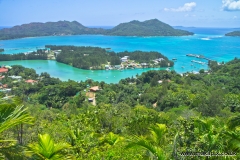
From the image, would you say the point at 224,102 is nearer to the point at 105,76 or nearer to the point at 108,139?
the point at 108,139

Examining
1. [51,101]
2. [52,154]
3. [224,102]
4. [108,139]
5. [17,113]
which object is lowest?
[51,101]

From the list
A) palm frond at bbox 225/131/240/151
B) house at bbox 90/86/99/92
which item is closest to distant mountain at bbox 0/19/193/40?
house at bbox 90/86/99/92

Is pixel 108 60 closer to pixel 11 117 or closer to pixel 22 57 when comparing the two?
pixel 22 57

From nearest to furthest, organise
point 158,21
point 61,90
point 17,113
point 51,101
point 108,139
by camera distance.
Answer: point 17,113 < point 108,139 < point 51,101 < point 61,90 < point 158,21

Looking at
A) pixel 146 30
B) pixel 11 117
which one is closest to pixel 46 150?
pixel 11 117

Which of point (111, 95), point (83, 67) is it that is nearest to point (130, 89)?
point (111, 95)

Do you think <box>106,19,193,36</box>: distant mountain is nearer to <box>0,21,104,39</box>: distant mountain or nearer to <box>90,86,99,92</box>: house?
<box>0,21,104,39</box>: distant mountain

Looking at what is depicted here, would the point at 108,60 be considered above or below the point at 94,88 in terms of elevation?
above
